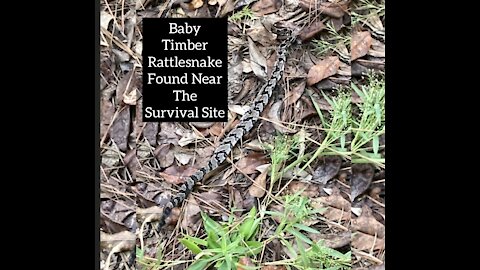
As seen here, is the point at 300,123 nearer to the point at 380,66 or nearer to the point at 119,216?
the point at 380,66

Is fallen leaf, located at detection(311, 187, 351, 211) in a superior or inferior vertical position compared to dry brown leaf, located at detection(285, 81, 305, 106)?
inferior

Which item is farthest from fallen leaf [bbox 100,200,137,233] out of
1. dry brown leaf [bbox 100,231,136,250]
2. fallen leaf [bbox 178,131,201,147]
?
fallen leaf [bbox 178,131,201,147]

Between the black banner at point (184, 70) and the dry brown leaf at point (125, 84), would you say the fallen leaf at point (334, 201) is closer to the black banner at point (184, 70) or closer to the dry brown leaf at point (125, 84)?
the black banner at point (184, 70)

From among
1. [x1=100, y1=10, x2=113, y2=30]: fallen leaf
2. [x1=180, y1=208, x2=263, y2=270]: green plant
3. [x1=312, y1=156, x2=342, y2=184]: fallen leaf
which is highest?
[x1=100, y1=10, x2=113, y2=30]: fallen leaf

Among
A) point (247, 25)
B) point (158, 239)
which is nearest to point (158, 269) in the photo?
point (158, 239)

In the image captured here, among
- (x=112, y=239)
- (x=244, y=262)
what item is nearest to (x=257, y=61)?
(x=244, y=262)

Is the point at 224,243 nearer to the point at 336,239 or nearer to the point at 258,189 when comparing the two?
the point at 258,189

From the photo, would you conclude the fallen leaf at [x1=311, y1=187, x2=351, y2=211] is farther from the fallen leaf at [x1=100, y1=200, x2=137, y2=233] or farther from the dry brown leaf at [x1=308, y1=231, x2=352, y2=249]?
the fallen leaf at [x1=100, y1=200, x2=137, y2=233]
